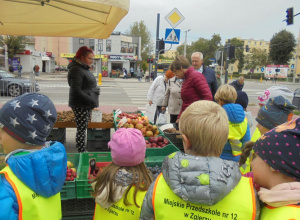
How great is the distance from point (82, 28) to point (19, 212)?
3435 millimetres

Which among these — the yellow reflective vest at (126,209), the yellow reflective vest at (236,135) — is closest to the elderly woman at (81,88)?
the yellow reflective vest at (236,135)

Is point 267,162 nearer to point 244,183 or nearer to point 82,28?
point 244,183

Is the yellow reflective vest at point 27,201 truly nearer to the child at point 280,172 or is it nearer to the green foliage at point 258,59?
the child at point 280,172

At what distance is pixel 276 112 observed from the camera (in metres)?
2.31

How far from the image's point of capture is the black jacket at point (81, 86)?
421 centimetres

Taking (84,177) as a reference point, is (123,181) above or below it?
above

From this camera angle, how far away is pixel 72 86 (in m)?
4.26

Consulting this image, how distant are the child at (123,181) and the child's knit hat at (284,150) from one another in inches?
35.4

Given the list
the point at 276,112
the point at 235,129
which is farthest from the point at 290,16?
the point at 276,112

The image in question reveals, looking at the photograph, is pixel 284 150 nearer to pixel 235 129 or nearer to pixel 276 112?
pixel 276 112

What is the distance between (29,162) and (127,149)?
0.66m

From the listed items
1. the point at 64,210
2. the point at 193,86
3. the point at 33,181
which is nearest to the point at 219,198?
the point at 33,181

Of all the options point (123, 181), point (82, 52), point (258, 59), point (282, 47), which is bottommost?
point (123, 181)

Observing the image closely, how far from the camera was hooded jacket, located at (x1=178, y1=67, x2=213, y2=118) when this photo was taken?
3.98 m
